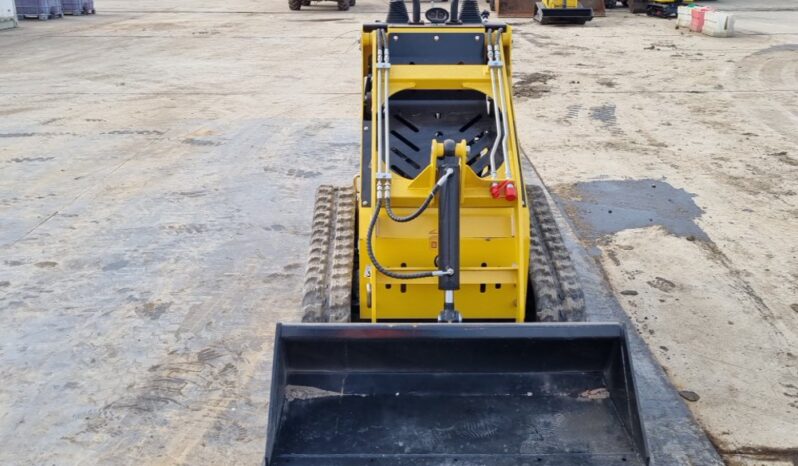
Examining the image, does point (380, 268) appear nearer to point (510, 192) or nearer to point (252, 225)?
point (510, 192)

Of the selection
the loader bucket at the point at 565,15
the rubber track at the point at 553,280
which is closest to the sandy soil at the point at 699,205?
the rubber track at the point at 553,280

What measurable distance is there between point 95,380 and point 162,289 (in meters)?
1.36

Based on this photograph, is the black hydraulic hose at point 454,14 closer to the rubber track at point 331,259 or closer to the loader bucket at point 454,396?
Answer: the rubber track at point 331,259

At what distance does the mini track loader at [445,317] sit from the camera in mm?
3688

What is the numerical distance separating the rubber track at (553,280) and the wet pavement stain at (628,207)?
2.19 metres

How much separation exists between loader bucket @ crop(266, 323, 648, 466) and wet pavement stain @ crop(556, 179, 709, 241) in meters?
3.64

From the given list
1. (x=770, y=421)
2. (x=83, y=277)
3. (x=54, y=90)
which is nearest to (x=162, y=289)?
(x=83, y=277)

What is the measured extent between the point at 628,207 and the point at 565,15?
641 inches

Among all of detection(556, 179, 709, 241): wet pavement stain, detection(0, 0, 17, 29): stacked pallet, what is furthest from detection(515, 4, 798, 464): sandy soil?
detection(0, 0, 17, 29): stacked pallet

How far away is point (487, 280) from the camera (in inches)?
174

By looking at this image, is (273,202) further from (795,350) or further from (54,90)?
(54,90)

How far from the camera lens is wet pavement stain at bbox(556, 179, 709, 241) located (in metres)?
7.62

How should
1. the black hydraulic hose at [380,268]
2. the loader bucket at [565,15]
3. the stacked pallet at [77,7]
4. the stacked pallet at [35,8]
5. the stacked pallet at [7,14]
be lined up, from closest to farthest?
the black hydraulic hose at [380,268] → the stacked pallet at [7,14] → the loader bucket at [565,15] → the stacked pallet at [35,8] → the stacked pallet at [77,7]

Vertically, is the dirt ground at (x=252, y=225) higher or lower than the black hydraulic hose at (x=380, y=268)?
lower
